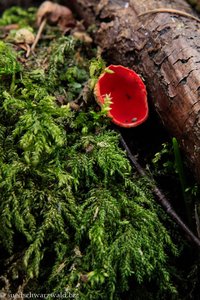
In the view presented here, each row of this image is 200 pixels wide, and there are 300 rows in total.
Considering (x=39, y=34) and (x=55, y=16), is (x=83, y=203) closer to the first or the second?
(x=39, y=34)

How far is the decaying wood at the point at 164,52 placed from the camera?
186 centimetres

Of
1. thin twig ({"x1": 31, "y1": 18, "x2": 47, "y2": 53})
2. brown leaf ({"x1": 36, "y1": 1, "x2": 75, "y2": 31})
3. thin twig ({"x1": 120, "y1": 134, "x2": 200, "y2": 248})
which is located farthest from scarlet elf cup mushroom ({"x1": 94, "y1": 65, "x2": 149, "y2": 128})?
brown leaf ({"x1": 36, "y1": 1, "x2": 75, "y2": 31})

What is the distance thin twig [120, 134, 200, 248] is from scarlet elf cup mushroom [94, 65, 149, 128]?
0.24 m

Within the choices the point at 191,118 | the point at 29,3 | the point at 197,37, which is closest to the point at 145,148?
the point at 191,118

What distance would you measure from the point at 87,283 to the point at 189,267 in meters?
0.60

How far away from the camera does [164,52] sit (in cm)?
208

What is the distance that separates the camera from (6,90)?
2.05 m

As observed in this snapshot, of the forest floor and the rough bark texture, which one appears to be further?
the rough bark texture

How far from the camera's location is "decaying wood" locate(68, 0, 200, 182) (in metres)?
1.86

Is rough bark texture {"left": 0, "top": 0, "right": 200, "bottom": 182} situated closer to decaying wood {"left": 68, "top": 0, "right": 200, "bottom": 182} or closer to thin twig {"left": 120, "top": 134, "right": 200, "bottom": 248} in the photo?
decaying wood {"left": 68, "top": 0, "right": 200, "bottom": 182}

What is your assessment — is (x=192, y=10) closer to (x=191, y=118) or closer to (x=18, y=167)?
(x=191, y=118)

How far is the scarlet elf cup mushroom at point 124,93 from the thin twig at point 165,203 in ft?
0.78

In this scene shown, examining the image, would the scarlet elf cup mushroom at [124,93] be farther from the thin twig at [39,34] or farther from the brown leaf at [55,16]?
the brown leaf at [55,16]

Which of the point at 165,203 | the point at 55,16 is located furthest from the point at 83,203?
the point at 55,16
